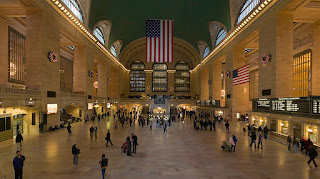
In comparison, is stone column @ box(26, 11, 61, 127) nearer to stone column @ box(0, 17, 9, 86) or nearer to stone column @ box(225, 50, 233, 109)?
stone column @ box(0, 17, 9, 86)

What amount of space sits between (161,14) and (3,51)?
83.8 ft

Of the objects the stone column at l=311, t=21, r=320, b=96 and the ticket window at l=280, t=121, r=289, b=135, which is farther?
the stone column at l=311, t=21, r=320, b=96

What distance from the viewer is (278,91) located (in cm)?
1698

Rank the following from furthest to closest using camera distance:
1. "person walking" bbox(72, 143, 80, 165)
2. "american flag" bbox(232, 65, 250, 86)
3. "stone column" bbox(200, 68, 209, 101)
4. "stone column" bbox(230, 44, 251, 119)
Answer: "stone column" bbox(200, 68, 209, 101) < "stone column" bbox(230, 44, 251, 119) < "american flag" bbox(232, 65, 250, 86) < "person walking" bbox(72, 143, 80, 165)

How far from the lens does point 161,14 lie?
35.3m

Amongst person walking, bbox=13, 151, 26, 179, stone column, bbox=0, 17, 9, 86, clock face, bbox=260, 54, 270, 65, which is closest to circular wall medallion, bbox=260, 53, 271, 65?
clock face, bbox=260, 54, 270, 65

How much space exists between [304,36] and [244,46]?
24.5 feet

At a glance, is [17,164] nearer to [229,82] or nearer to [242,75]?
[242,75]

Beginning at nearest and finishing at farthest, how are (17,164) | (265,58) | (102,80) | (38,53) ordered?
1. (17,164)
2. (38,53)
3. (265,58)
4. (102,80)

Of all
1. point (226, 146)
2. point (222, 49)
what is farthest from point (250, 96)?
point (226, 146)

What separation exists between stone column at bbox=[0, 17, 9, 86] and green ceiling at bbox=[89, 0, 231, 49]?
456 inches

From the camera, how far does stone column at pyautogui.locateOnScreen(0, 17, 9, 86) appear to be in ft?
60.2

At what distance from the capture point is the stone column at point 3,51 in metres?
A: 18.4

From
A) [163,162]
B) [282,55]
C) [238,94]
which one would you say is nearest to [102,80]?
[238,94]
